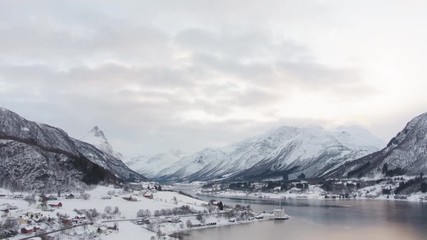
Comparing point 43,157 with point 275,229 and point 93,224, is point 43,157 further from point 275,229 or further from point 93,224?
point 275,229

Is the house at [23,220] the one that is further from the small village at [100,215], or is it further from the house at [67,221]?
the house at [67,221]

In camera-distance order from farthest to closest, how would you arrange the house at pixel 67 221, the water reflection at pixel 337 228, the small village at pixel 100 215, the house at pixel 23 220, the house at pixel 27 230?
1. the water reflection at pixel 337 228
2. the house at pixel 67 221
3. the house at pixel 23 220
4. the small village at pixel 100 215
5. the house at pixel 27 230

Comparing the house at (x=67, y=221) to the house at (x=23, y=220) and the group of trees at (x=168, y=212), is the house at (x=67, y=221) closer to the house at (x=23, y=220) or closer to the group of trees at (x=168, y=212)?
the house at (x=23, y=220)

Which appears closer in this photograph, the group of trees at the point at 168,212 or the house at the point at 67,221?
the house at the point at 67,221

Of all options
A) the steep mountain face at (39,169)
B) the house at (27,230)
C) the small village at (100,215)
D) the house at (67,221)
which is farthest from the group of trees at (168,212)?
the house at (27,230)

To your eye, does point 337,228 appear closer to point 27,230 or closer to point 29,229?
point 29,229

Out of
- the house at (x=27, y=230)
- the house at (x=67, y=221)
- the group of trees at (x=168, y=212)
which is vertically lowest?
the house at (x=27, y=230)

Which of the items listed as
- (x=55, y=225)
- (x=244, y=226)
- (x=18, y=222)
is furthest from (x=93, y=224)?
(x=244, y=226)

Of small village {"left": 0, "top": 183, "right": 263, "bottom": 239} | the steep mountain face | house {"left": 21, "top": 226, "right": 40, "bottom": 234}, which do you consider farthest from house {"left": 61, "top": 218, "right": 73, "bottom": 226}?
the steep mountain face

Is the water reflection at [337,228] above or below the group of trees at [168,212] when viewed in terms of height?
below

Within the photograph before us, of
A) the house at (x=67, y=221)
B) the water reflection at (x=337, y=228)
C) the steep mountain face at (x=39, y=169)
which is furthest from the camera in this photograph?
the steep mountain face at (x=39, y=169)

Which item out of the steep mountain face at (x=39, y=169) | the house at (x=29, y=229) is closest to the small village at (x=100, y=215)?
the house at (x=29, y=229)
